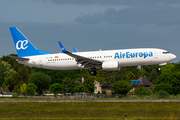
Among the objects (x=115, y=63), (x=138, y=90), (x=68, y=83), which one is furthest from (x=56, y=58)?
(x=68, y=83)

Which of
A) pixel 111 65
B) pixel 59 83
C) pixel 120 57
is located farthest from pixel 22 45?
pixel 59 83

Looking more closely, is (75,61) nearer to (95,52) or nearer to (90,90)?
(95,52)

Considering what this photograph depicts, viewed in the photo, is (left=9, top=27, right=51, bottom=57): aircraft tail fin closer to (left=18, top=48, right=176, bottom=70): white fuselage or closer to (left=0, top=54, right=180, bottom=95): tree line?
(left=18, top=48, right=176, bottom=70): white fuselage

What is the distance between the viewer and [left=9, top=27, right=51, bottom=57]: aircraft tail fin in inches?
2157

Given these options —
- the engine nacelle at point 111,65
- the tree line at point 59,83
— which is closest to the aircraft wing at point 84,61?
the engine nacelle at point 111,65

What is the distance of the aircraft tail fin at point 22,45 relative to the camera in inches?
2157

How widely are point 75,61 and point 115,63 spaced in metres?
7.27

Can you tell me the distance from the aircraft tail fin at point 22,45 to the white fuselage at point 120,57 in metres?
2.85

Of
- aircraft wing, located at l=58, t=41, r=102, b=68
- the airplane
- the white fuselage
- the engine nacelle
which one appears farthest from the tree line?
the engine nacelle

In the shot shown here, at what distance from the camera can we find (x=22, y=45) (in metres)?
55.7

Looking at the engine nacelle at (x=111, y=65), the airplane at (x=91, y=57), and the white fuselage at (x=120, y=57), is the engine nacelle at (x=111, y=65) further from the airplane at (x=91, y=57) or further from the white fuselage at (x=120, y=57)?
the white fuselage at (x=120, y=57)

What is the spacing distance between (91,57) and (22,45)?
45.8 feet

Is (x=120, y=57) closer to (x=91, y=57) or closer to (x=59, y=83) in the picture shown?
(x=91, y=57)

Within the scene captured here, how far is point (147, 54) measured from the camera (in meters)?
48.4
